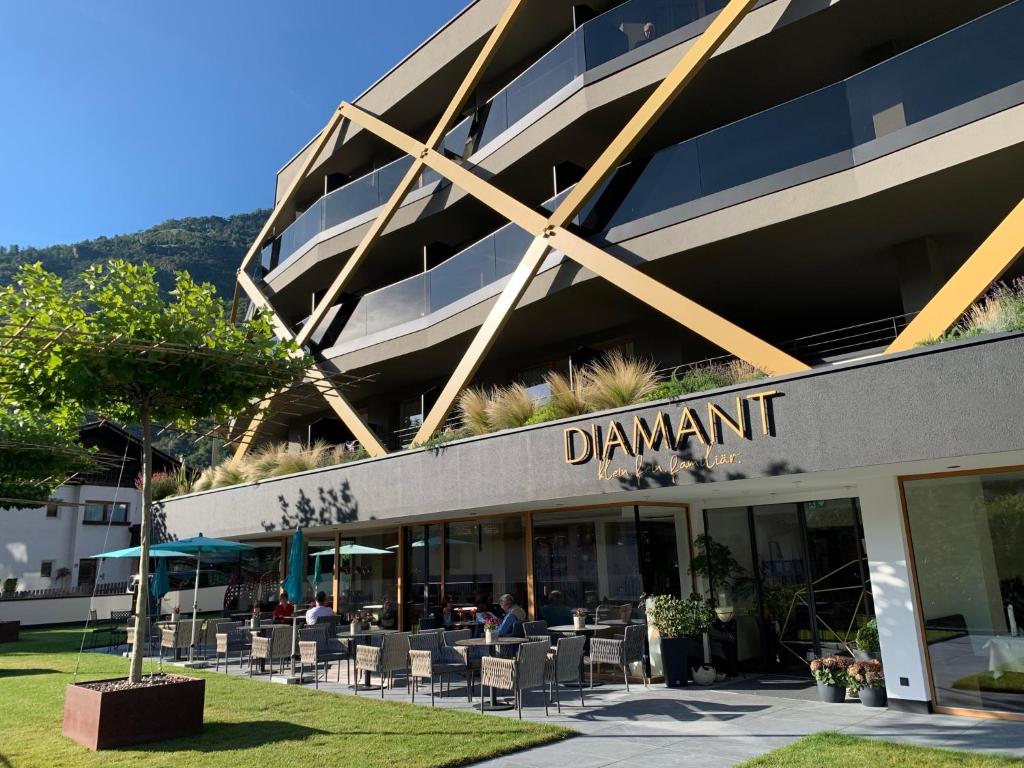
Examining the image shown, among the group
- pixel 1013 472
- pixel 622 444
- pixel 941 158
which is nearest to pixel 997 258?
pixel 941 158

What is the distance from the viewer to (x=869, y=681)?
10.2 metres

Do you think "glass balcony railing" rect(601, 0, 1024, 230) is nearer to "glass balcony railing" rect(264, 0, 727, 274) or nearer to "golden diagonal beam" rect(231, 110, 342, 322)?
"glass balcony railing" rect(264, 0, 727, 274)

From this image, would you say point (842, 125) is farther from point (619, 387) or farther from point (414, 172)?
point (414, 172)

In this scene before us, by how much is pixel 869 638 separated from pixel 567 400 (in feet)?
19.3

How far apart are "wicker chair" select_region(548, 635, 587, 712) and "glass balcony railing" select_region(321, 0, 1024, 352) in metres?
7.13

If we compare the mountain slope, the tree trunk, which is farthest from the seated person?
the mountain slope

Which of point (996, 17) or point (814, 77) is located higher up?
point (814, 77)

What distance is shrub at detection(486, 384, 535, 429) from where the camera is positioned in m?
13.3

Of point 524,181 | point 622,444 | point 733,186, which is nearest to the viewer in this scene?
point 622,444

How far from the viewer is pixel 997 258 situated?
8.77 metres

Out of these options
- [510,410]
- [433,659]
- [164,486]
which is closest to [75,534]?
[164,486]

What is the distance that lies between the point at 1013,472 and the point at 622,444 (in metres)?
4.98

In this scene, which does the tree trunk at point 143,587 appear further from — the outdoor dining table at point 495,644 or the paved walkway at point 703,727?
the outdoor dining table at point 495,644

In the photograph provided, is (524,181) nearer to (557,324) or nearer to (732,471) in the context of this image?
(557,324)
